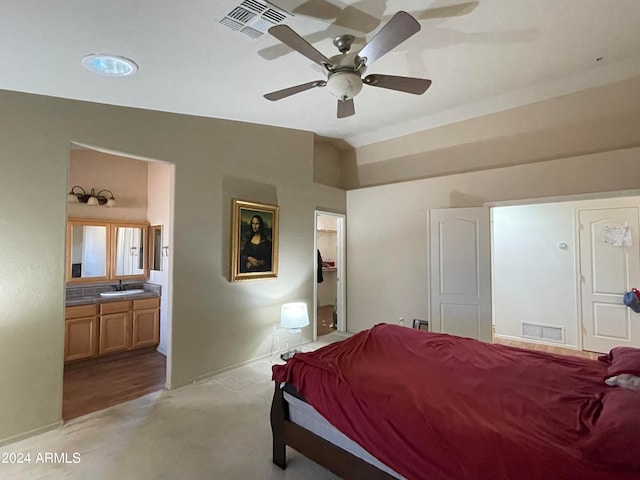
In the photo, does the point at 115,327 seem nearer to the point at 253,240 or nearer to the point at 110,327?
the point at 110,327

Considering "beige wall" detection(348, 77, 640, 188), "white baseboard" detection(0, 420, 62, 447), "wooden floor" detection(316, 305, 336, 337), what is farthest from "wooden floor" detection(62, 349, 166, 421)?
"beige wall" detection(348, 77, 640, 188)

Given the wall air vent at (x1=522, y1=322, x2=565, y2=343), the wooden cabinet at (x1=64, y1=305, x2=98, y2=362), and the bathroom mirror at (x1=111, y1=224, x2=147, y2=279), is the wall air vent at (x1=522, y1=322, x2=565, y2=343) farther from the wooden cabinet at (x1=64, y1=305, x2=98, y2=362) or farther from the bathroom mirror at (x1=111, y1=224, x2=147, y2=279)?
the wooden cabinet at (x1=64, y1=305, x2=98, y2=362)

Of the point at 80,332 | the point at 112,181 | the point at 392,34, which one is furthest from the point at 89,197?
the point at 392,34

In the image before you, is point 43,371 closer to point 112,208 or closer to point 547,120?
point 112,208

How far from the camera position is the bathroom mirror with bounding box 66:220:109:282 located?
4.17 meters

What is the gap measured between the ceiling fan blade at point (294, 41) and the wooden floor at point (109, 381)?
338cm

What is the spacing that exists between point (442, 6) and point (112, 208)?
14.9 feet

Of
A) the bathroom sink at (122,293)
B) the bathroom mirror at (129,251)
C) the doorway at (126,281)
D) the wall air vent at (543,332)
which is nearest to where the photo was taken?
the doorway at (126,281)

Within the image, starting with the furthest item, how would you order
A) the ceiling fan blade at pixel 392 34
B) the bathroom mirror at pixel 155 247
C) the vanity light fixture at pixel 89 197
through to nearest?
the bathroom mirror at pixel 155 247 → the vanity light fixture at pixel 89 197 → the ceiling fan blade at pixel 392 34

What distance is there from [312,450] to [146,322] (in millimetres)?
3433

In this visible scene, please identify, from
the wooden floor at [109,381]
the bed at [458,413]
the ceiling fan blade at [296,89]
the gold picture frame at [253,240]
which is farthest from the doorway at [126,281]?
the bed at [458,413]

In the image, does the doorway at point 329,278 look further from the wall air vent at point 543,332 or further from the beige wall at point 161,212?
the wall air vent at point 543,332

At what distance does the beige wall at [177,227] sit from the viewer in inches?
96.5

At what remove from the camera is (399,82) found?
2.23m
